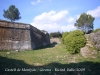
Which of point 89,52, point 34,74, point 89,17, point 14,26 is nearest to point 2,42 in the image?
point 14,26

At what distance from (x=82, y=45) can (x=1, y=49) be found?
32.1 ft

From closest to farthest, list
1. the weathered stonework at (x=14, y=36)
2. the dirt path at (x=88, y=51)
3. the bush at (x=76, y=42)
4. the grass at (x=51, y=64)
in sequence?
the grass at (x=51, y=64)
the dirt path at (x=88, y=51)
the bush at (x=76, y=42)
the weathered stonework at (x=14, y=36)

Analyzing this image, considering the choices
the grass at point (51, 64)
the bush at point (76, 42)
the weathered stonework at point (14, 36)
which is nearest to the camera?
the grass at point (51, 64)

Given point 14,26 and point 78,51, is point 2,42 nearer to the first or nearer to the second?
point 14,26

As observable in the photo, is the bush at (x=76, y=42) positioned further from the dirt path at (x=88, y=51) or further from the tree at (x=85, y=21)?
the tree at (x=85, y=21)

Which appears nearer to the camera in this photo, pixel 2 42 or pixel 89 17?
pixel 2 42

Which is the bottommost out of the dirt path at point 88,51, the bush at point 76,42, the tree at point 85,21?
the dirt path at point 88,51

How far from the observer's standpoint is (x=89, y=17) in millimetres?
30781

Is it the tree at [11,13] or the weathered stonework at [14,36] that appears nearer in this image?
the weathered stonework at [14,36]

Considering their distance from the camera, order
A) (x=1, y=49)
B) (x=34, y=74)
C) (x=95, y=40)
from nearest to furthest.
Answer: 1. (x=34, y=74)
2. (x=95, y=40)
3. (x=1, y=49)

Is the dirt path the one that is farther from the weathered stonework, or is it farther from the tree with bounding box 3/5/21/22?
the tree with bounding box 3/5/21/22

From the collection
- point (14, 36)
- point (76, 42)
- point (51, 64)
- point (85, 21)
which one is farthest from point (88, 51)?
point (85, 21)

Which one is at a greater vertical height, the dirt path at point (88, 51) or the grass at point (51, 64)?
the dirt path at point (88, 51)

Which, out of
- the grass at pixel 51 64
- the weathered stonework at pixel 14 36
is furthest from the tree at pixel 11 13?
the grass at pixel 51 64
